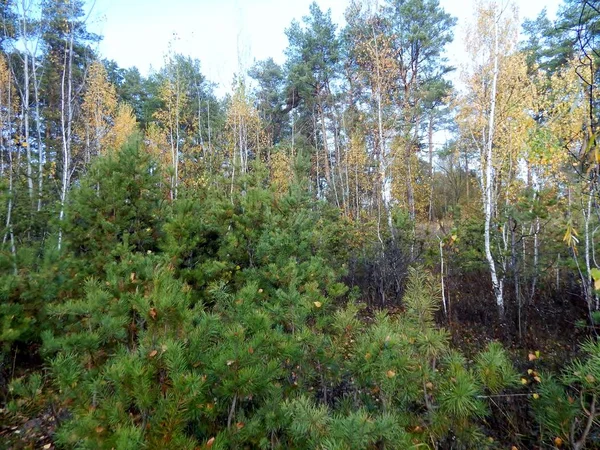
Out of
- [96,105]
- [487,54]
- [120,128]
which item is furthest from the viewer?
[120,128]

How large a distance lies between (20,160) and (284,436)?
11210 millimetres

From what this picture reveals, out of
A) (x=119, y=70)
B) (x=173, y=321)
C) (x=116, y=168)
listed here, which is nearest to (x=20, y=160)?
(x=116, y=168)

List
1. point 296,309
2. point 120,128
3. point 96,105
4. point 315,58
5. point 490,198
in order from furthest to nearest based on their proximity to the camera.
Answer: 1. point 315,58
2. point 120,128
3. point 96,105
4. point 490,198
5. point 296,309

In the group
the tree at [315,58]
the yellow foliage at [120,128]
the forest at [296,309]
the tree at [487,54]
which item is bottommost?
the forest at [296,309]

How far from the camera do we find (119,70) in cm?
2244

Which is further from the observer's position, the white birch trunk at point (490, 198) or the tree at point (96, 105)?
the tree at point (96, 105)

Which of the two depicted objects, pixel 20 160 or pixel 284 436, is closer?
pixel 284 436

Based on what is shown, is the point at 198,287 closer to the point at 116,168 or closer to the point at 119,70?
the point at 116,168

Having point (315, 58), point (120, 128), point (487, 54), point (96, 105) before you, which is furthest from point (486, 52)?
point (120, 128)

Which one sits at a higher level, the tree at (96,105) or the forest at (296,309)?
the tree at (96,105)

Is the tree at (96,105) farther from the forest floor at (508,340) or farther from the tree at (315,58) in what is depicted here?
the forest floor at (508,340)

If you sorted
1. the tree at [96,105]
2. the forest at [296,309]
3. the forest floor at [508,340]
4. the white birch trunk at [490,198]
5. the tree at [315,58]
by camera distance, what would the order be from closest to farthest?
the forest at [296,309]
the forest floor at [508,340]
the white birch trunk at [490,198]
the tree at [96,105]
the tree at [315,58]

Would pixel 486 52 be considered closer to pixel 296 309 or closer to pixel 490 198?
pixel 490 198

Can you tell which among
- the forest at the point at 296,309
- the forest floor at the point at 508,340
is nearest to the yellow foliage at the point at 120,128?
the forest at the point at 296,309
